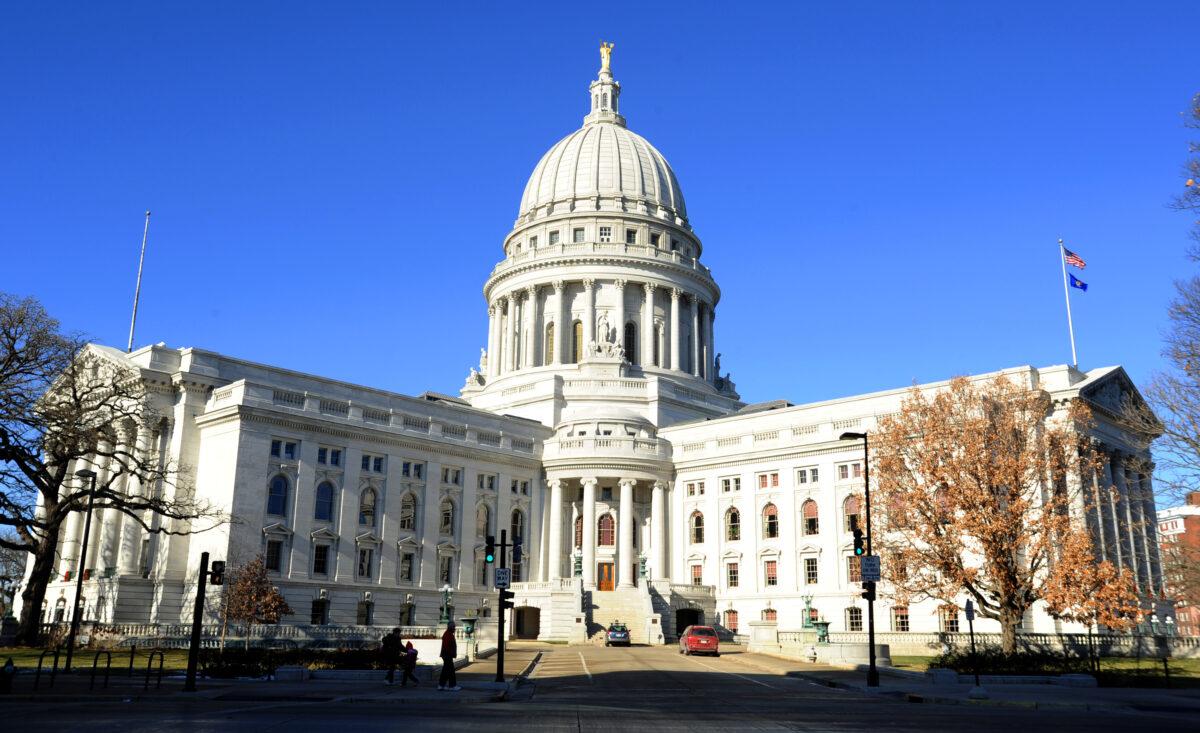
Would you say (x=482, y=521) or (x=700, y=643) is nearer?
(x=700, y=643)

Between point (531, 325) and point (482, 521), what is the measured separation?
2834 cm

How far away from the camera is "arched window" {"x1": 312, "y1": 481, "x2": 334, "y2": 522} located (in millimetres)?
70125

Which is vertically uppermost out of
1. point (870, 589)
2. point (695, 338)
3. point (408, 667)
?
→ point (695, 338)

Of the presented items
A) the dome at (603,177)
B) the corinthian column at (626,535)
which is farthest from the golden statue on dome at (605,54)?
the corinthian column at (626,535)

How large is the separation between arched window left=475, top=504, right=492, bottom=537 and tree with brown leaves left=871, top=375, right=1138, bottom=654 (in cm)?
3185

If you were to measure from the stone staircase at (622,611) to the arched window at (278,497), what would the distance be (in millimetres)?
20069

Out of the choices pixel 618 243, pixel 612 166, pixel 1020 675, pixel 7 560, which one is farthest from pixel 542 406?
pixel 1020 675

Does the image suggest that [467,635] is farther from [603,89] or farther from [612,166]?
[603,89]

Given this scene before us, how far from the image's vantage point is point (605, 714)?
2359 centimetres

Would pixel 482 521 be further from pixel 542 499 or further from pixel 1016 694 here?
pixel 1016 694

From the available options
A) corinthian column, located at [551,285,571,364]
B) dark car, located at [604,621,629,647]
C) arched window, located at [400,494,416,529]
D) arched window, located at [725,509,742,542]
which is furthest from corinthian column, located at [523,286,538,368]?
dark car, located at [604,621,629,647]

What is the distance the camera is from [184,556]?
6725cm

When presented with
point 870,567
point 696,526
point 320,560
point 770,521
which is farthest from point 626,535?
point 870,567

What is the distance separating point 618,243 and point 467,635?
184 ft
